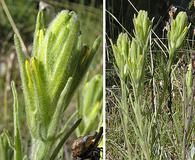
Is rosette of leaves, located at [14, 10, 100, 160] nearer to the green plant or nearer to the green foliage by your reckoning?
the green foliage

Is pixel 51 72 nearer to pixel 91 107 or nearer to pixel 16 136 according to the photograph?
pixel 16 136

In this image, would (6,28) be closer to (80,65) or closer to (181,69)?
(181,69)

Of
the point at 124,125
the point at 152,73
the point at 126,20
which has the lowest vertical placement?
the point at 124,125

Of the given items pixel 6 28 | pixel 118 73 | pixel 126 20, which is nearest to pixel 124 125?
pixel 118 73

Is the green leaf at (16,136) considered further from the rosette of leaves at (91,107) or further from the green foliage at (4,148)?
the rosette of leaves at (91,107)

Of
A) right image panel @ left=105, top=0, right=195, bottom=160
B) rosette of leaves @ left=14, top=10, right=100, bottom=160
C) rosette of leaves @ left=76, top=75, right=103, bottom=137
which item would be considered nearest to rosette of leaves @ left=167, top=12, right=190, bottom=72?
right image panel @ left=105, top=0, right=195, bottom=160

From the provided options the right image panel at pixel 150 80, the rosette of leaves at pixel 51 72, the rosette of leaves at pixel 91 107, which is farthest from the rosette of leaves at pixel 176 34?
the rosette of leaves at pixel 51 72

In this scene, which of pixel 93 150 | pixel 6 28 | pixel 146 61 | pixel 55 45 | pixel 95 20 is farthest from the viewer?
pixel 6 28
